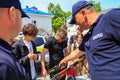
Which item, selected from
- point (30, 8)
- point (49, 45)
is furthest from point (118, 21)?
point (30, 8)

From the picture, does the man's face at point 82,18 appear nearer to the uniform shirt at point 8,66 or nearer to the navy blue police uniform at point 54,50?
the navy blue police uniform at point 54,50

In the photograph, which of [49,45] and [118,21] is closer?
[118,21]

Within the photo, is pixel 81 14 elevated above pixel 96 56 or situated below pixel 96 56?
above

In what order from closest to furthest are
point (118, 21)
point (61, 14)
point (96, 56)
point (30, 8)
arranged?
point (118, 21) < point (96, 56) < point (30, 8) < point (61, 14)

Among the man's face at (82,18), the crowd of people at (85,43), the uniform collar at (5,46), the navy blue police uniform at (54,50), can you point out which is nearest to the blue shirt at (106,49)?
the crowd of people at (85,43)

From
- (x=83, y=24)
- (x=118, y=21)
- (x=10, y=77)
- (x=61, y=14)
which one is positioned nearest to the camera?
(x=10, y=77)

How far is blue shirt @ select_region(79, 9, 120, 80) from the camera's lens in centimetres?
342

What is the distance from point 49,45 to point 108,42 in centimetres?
303

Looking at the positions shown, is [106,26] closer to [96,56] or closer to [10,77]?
[96,56]

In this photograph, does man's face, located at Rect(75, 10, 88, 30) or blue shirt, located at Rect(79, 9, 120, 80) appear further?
man's face, located at Rect(75, 10, 88, 30)

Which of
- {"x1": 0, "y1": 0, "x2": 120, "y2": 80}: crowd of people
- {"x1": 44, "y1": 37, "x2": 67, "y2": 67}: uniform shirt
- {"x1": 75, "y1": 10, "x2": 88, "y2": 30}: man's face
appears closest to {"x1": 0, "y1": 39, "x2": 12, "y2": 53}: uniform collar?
{"x1": 0, "y1": 0, "x2": 120, "y2": 80}: crowd of people

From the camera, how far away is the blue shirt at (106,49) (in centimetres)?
342

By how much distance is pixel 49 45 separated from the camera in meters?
6.43

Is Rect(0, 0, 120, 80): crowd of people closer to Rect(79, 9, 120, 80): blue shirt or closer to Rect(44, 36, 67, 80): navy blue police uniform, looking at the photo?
Rect(79, 9, 120, 80): blue shirt
